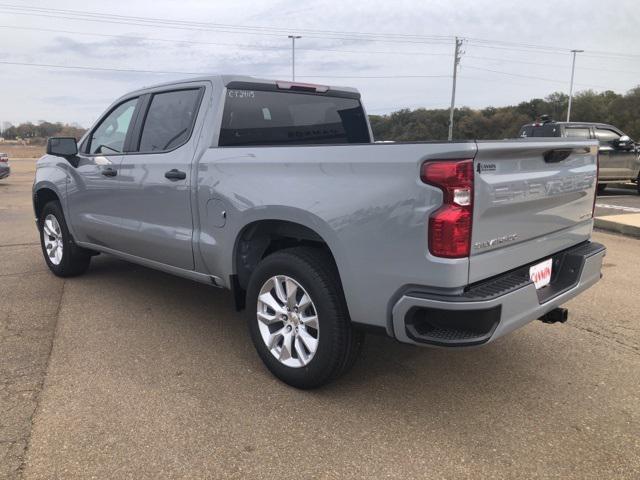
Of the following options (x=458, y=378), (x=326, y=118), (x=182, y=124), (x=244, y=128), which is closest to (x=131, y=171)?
(x=182, y=124)

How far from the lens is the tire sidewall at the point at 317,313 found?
2.97 metres

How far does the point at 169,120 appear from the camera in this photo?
424 centimetres

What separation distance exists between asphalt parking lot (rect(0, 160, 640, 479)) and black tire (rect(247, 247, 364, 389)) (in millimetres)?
145

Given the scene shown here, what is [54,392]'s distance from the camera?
323 cm

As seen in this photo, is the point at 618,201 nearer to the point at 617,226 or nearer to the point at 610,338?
the point at 617,226

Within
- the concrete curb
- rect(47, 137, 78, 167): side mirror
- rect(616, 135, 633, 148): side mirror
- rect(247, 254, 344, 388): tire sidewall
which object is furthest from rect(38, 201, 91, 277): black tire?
rect(616, 135, 633, 148): side mirror

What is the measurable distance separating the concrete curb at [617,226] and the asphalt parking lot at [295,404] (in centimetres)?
437

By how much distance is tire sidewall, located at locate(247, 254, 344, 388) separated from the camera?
297 centimetres

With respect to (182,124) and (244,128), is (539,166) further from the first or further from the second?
(182,124)

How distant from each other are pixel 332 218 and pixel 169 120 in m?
2.01

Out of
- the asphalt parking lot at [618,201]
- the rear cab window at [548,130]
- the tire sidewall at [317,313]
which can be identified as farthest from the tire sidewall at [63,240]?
the rear cab window at [548,130]

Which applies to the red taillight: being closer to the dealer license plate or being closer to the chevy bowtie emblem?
the chevy bowtie emblem

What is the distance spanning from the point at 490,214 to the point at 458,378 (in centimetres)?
128

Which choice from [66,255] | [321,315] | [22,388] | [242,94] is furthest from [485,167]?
[66,255]
